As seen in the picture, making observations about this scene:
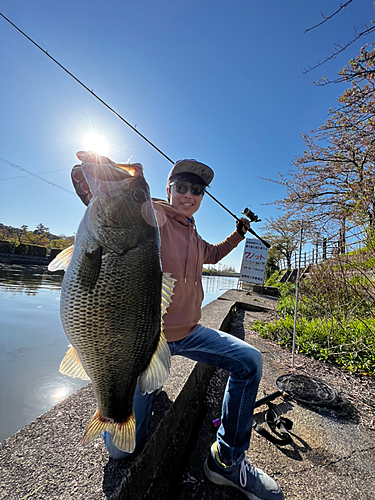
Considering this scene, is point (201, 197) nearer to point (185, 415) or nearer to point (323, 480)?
point (185, 415)

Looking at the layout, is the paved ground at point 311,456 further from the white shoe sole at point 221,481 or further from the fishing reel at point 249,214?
the fishing reel at point 249,214

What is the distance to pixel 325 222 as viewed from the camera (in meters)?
14.8

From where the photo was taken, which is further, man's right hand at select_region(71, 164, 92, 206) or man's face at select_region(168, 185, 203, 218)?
man's face at select_region(168, 185, 203, 218)

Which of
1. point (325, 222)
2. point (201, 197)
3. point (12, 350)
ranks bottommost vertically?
point (12, 350)

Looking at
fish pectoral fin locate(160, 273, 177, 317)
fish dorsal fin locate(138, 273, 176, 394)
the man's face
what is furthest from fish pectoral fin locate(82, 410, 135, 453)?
the man's face

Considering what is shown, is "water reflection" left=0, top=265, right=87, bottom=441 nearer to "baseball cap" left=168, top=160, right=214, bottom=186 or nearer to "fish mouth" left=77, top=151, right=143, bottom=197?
"fish mouth" left=77, top=151, right=143, bottom=197

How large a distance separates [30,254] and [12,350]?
37444mm

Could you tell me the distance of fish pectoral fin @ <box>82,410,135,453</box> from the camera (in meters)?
1.17

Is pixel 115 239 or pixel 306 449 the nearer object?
pixel 115 239

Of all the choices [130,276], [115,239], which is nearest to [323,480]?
[130,276]

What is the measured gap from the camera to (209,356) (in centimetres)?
203

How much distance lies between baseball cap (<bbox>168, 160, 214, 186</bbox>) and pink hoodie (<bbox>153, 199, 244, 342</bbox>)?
1.46 feet

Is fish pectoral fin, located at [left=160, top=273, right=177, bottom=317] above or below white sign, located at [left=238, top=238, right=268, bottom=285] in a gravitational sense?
below

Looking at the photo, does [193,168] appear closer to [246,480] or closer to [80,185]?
[80,185]
